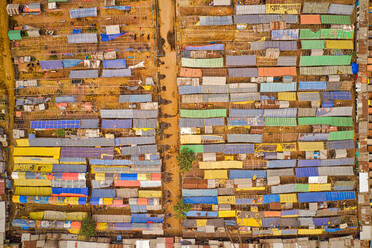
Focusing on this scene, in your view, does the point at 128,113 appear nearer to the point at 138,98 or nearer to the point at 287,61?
the point at 138,98

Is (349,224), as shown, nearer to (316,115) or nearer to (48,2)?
(316,115)

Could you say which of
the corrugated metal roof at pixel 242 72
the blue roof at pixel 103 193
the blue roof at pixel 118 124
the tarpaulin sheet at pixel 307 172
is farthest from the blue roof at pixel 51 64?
the tarpaulin sheet at pixel 307 172

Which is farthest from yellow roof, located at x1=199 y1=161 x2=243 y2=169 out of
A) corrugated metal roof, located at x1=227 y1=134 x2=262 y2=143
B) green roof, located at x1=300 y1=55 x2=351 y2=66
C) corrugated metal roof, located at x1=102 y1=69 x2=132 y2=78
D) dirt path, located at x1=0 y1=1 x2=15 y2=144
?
dirt path, located at x1=0 y1=1 x2=15 y2=144

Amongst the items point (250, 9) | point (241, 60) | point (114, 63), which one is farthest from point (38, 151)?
point (250, 9)

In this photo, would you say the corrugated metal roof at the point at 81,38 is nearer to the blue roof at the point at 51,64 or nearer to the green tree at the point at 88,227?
the blue roof at the point at 51,64

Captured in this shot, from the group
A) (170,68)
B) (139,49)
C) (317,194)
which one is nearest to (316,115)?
(317,194)
